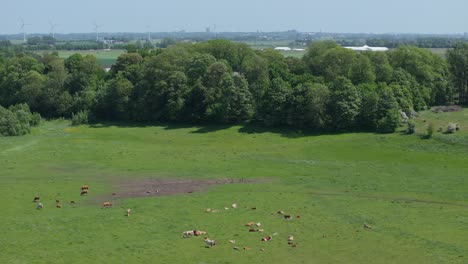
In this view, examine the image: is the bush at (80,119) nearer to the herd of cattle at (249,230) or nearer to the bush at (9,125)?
the bush at (9,125)

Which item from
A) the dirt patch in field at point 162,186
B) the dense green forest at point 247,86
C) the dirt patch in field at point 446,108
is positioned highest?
the dense green forest at point 247,86

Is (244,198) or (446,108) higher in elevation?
(446,108)

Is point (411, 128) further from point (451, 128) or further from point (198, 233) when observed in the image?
point (198, 233)

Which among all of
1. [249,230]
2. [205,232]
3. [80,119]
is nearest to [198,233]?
[205,232]

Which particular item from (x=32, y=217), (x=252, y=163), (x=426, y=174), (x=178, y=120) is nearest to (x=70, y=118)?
(x=178, y=120)

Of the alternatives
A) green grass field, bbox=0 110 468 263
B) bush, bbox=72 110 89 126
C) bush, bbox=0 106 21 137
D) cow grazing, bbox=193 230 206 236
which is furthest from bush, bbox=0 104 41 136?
cow grazing, bbox=193 230 206 236

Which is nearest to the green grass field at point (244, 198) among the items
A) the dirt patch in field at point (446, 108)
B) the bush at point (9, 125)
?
the bush at point (9, 125)
